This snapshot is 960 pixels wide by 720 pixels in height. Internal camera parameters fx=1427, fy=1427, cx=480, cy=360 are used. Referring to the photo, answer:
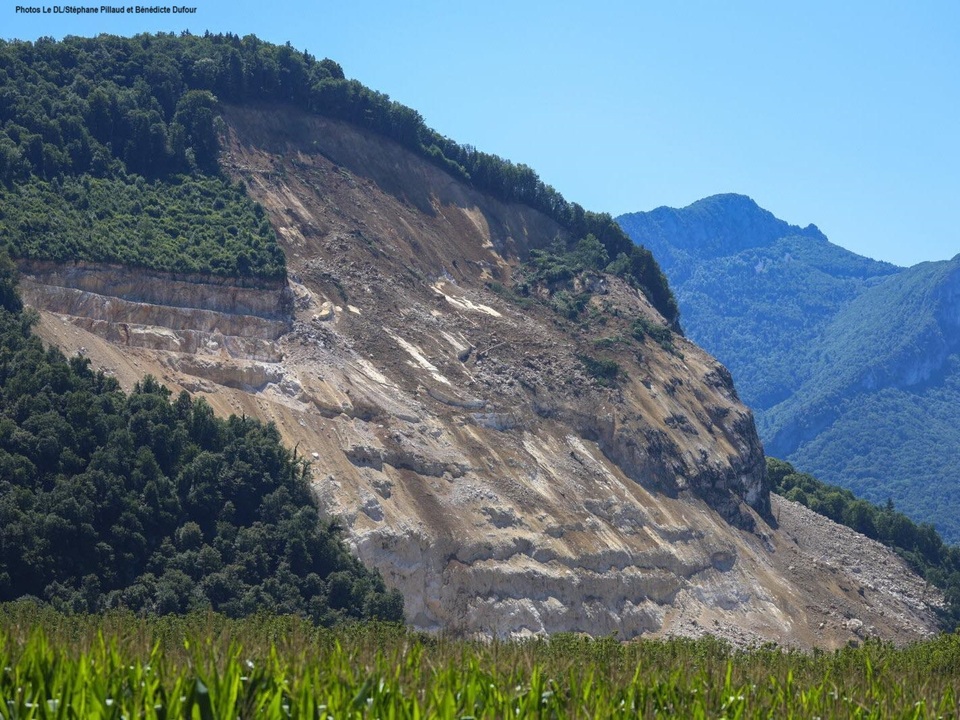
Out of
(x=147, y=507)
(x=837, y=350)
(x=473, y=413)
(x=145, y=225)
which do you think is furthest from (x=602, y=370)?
(x=837, y=350)

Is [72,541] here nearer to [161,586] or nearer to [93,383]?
[161,586]

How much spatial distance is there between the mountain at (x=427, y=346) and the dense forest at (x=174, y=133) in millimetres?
152

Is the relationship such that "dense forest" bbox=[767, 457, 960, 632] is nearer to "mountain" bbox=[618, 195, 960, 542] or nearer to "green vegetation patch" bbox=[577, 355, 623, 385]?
"green vegetation patch" bbox=[577, 355, 623, 385]

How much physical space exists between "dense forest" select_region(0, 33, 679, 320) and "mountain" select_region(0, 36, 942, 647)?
0.50ft

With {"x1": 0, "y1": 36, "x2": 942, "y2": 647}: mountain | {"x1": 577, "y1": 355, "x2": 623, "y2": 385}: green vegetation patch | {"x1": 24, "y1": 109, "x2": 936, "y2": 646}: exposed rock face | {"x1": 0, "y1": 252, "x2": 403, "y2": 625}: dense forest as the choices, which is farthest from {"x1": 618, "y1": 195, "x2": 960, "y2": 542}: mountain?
{"x1": 0, "y1": 252, "x2": 403, "y2": 625}: dense forest

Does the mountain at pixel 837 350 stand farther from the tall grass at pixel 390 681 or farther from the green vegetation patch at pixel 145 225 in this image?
the tall grass at pixel 390 681

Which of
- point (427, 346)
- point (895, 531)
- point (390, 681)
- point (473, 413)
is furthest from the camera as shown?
point (895, 531)

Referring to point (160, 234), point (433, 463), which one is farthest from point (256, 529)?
point (160, 234)

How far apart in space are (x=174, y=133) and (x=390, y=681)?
1857 inches

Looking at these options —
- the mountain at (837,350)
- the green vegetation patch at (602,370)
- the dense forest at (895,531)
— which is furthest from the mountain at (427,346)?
the mountain at (837,350)

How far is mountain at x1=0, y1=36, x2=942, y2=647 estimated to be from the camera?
178 feet

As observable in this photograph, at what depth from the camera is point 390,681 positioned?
2414 centimetres

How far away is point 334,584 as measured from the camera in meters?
47.3

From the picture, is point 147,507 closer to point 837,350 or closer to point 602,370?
point 602,370
